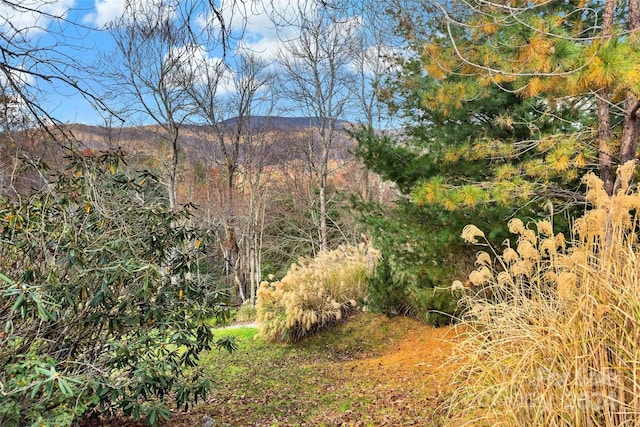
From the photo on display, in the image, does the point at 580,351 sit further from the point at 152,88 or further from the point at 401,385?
the point at 152,88

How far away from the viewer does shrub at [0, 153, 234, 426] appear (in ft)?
8.24

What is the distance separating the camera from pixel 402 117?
22.4ft

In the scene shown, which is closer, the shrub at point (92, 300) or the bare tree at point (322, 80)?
the shrub at point (92, 300)

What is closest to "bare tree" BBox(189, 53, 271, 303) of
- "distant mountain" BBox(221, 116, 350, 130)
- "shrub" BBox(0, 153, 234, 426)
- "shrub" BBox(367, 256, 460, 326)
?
"distant mountain" BBox(221, 116, 350, 130)

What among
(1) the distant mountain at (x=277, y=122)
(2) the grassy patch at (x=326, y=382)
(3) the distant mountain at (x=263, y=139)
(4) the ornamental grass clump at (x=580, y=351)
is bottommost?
(2) the grassy patch at (x=326, y=382)

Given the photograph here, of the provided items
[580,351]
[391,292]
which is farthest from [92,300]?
[391,292]

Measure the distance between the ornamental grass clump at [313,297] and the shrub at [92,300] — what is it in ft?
12.8

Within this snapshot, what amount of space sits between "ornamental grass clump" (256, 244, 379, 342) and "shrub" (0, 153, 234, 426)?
12.8 feet

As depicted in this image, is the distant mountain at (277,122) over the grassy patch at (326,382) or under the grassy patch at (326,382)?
over

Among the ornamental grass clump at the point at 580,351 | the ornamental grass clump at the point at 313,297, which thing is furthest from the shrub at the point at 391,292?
the ornamental grass clump at the point at 580,351

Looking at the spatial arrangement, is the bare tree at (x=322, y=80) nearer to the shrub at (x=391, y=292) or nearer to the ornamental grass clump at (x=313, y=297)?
the ornamental grass clump at (x=313, y=297)

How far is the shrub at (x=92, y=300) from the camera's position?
2512 mm

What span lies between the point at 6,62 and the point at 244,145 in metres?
11.9

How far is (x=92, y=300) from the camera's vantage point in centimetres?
260
